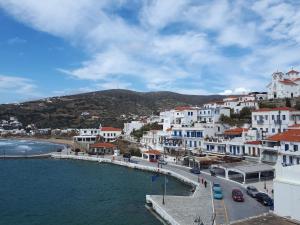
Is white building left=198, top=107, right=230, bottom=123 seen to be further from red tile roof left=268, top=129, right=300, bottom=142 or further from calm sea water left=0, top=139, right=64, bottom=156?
calm sea water left=0, top=139, right=64, bottom=156

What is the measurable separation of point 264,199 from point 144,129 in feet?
218

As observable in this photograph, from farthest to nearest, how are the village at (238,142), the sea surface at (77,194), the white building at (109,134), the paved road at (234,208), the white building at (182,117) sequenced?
the white building at (109,134) → the white building at (182,117) → the village at (238,142) → the sea surface at (77,194) → the paved road at (234,208)

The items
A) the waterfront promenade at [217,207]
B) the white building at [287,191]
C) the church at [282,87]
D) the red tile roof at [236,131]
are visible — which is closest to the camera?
the white building at [287,191]

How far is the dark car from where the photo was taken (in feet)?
106

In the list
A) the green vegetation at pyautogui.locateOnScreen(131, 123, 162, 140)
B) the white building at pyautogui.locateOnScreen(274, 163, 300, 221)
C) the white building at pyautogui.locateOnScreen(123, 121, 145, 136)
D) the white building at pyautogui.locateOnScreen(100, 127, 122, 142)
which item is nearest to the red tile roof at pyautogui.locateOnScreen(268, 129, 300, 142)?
the white building at pyautogui.locateOnScreen(274, 163, 300, 221)

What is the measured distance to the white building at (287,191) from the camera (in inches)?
1002

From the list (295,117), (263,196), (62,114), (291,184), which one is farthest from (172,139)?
(62,114)

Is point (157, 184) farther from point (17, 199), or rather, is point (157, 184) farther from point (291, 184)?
point (291, 184)

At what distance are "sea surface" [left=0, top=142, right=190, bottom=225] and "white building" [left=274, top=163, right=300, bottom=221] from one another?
10025 mm

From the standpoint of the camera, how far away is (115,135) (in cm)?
11056

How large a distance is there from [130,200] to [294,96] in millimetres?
52858

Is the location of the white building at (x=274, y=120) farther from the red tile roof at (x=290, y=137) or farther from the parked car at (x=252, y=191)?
the parked car at (x=252, y=191)

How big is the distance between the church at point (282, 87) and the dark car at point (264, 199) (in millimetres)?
49394

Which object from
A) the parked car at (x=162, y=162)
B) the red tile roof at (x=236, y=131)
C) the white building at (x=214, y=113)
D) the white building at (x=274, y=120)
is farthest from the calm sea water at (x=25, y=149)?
the white building at (x=274, y=120)
